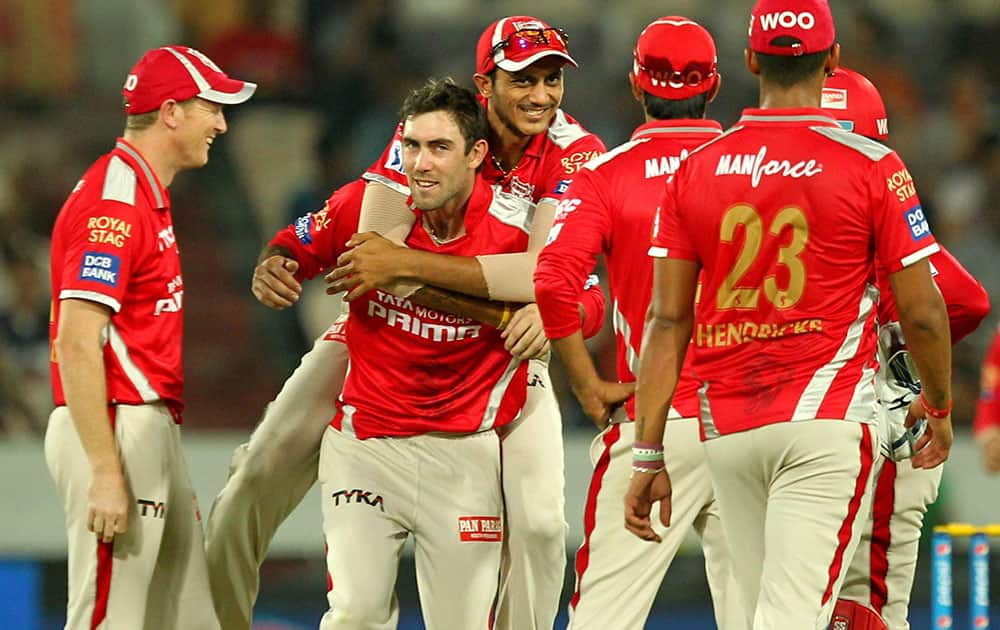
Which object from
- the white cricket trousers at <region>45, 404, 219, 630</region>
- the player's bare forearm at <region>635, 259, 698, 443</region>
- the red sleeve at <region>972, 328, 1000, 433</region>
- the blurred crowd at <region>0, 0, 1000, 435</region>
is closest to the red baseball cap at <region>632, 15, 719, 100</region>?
the player's bare forearm at <region>635, 259, 698, 443</region>

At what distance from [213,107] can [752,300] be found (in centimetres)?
207

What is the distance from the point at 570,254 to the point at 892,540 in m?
1.25

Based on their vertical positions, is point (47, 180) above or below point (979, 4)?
below

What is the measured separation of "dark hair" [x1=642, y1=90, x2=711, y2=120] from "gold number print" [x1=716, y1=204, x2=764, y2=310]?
89 centimetres

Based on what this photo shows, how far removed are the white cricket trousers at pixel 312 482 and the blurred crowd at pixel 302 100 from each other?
4.59m

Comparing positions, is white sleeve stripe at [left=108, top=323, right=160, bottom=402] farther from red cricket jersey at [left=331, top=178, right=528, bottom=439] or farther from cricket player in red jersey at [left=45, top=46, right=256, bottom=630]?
red cricket jersey at [left=331, top=178, right=528, bottom=439]

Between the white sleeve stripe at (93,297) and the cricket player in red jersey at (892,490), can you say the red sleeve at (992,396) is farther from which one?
the white sleeve stripe at (93,297)

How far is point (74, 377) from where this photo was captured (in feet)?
15.0

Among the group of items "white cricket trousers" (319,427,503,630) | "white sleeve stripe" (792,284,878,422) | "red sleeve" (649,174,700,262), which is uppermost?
"red sleeve" (649,174,700,262)

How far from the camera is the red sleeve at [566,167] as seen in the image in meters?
4.87

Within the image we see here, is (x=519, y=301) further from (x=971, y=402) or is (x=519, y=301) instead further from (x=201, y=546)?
(x=971, y=402)

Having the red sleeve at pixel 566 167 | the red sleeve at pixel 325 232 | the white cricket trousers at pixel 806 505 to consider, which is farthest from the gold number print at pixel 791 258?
the red sleeve at pixel 325 232

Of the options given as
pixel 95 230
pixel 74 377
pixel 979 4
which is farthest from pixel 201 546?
pixel 979 4

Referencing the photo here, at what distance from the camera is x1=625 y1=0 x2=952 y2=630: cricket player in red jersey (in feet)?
12.1
